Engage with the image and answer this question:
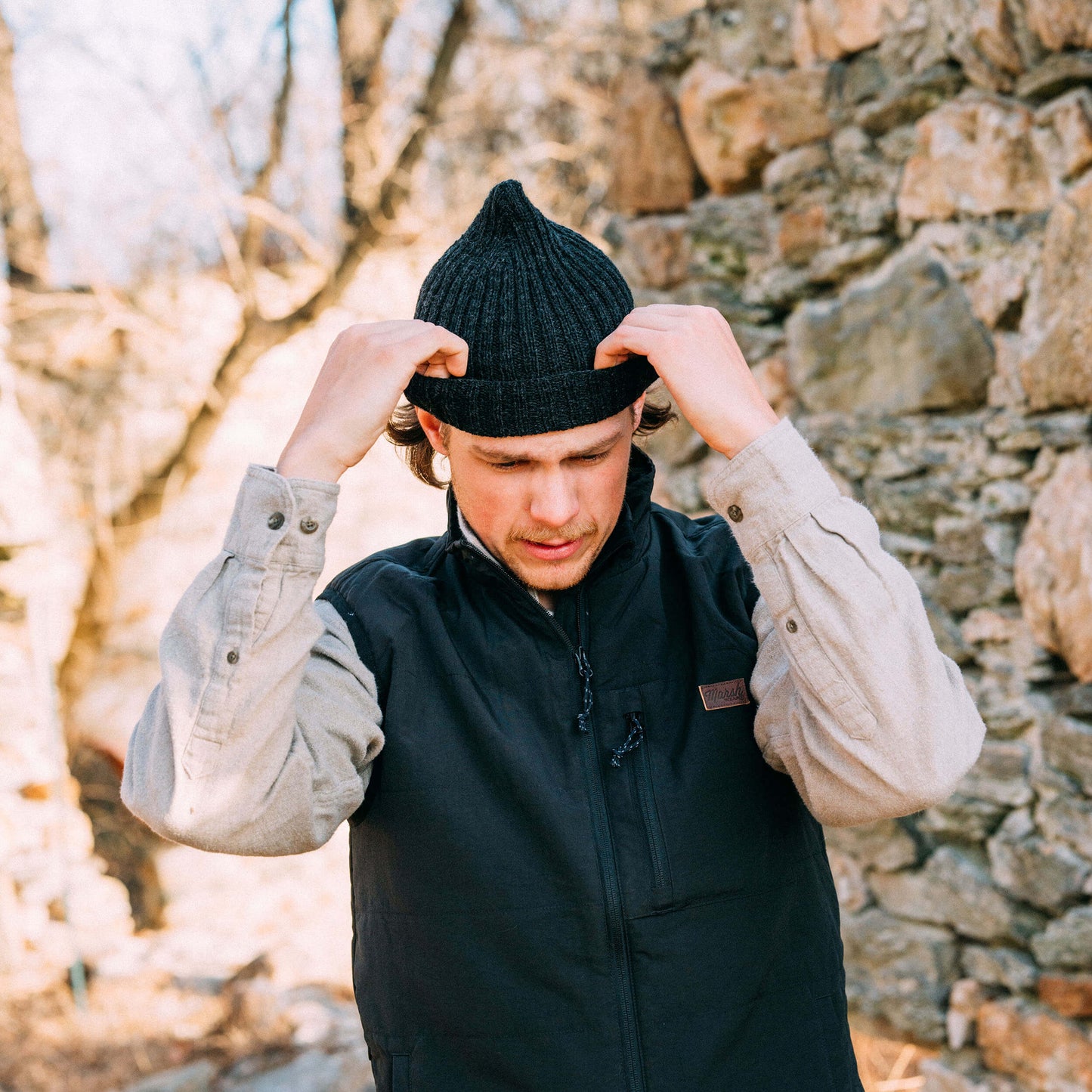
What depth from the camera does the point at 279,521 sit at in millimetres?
1311

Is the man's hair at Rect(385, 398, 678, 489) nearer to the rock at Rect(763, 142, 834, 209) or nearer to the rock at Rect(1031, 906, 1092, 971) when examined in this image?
the rock at Rect(763, 142, 834, 209)

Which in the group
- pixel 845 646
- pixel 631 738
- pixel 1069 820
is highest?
pixel 845 646

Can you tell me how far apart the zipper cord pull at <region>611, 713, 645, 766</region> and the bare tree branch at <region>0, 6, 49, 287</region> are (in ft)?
19.5

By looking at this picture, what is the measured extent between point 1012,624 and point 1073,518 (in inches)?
11.8

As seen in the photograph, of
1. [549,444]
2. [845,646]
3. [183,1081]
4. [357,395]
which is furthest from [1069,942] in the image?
[183,1081]

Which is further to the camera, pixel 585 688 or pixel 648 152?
pixel 648 152

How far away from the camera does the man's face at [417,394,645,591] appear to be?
143 centimetres

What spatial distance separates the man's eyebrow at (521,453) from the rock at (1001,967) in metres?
1.74

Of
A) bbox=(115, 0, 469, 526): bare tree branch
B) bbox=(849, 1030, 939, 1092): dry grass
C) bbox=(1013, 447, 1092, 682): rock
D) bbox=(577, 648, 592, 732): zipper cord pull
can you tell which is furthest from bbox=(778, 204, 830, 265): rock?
bbox=(115, 0, 469, 526): bare tree branch

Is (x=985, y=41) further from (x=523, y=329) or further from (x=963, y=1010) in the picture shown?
(x=963, y=1010)

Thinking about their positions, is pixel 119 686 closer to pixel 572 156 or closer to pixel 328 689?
pixel 572 156

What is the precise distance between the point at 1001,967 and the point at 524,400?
6.20ft

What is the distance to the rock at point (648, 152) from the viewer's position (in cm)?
317

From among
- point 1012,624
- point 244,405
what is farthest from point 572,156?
point 1012,624
